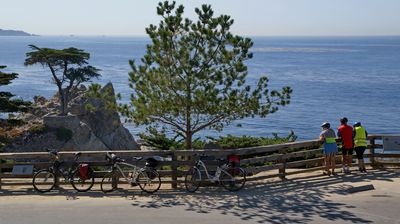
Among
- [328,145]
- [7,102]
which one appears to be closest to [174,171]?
[328,145]

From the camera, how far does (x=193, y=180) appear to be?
13539 millimetres

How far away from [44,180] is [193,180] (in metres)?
3.64

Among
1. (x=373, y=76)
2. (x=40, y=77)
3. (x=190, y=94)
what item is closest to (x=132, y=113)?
(x=190, y=94)

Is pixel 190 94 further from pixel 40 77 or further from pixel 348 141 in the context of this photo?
pixel 40 77

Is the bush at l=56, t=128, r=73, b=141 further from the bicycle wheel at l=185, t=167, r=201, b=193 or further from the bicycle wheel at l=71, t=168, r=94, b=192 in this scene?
the bicycle wheel at l=185, t=167, r=201, b=193

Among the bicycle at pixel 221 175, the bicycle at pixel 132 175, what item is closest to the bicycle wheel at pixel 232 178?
the bicycle at pixel 221 175

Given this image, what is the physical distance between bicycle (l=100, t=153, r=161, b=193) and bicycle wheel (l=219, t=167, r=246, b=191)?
158cm

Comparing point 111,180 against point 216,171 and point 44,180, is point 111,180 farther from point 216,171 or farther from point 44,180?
point 216,171

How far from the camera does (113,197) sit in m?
13.0

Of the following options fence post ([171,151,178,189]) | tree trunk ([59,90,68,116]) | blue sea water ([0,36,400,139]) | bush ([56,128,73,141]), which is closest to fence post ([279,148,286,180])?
fence post ([171,151,178,189])

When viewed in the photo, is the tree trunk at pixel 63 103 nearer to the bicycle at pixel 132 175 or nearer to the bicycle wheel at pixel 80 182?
the bicycle wheel at pixel 80 182

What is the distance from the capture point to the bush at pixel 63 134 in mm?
42156

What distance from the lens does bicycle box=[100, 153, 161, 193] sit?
1339 cm

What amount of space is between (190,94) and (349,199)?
5134 millimetres
